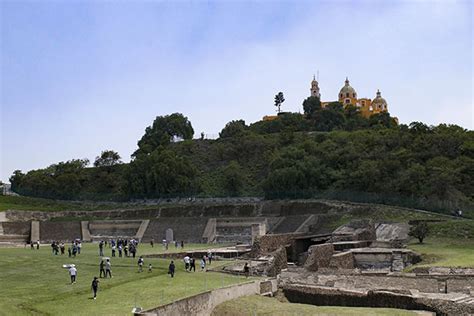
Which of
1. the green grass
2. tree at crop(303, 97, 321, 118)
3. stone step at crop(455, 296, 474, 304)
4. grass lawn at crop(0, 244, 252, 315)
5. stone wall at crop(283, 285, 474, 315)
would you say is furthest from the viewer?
tree at crop(303, 97, 321, 118)

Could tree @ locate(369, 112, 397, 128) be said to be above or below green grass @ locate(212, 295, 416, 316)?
above

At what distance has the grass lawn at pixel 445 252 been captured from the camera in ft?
115

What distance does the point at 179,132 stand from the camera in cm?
12069

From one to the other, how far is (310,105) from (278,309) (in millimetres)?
105030

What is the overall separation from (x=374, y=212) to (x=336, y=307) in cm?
3801

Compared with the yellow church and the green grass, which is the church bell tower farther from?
the green grass

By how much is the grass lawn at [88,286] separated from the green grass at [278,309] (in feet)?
6.31

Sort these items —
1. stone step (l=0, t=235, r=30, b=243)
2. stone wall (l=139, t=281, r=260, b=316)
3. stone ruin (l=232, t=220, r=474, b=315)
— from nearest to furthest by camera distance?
stone wall (l=139, t=281, r=260, b=316)
stone ruin (l=232, t=220, r=474, b=315)
stone step (l=0, t=235, r=30, b=243)

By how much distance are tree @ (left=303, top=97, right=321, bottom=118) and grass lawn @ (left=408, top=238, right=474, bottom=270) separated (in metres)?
79.0

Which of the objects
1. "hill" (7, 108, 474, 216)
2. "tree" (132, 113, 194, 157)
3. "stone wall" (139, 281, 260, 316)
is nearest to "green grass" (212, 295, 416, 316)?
"stone wall" (139, 281, 260, 316)

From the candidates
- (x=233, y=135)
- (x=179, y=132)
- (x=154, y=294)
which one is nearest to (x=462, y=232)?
(x=154, y=294)

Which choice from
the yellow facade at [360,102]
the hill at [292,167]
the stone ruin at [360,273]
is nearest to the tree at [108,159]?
the hill at [292,167]

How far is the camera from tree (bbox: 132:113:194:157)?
113875 millimetres

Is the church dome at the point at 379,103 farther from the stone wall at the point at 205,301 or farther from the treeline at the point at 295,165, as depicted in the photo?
the stone wall at the point at 205,301
